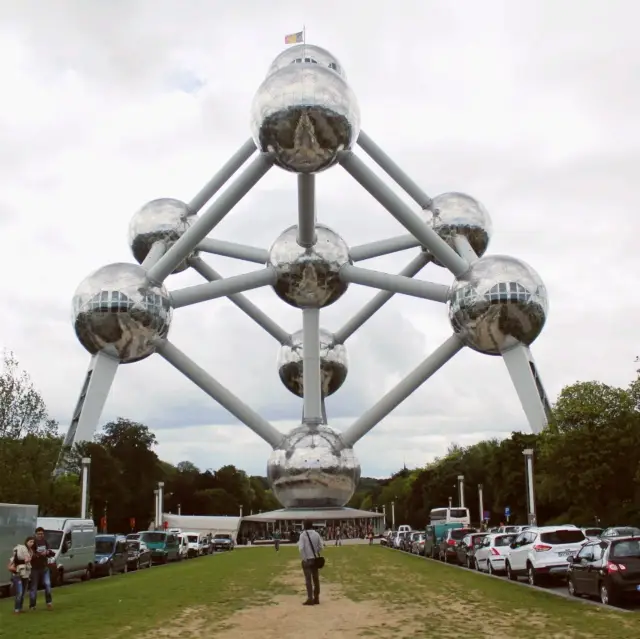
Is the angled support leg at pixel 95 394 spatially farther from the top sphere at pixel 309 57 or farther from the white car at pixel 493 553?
the white car at pixel 493 553

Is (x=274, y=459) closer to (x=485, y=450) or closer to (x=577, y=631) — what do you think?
(x=577, y=631)

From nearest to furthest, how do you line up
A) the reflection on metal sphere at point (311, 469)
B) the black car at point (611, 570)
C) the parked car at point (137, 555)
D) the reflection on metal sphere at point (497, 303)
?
the black car at point (611, 570) → the reflection on metal sphere at point (311, 469) → the reflection on metal sphere at point (497, 303) → the parked car at point (137, 555)

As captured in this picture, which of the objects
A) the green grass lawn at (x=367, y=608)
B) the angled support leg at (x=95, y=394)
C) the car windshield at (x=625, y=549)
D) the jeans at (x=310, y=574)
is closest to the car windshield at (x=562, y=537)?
the green grass lawn at (x=367, y=608)

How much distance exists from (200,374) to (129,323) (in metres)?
1.72

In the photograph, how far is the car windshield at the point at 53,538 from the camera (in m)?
20.4

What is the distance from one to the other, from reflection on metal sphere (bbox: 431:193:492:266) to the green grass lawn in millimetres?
7313

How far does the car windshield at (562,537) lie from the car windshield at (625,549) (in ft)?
15.2

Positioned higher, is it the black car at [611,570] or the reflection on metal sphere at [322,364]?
the reflection on metal sphere at [322,364]

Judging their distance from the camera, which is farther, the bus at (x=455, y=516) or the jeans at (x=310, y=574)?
the bus at (x=455, y=516)

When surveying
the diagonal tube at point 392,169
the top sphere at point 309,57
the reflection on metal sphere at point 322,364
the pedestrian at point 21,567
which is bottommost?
the pedestrian at point 21,567

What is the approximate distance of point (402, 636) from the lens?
32.0ft

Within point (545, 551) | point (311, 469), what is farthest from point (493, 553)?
point (311, 469)

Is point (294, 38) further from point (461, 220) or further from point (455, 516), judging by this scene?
point (455, 516)

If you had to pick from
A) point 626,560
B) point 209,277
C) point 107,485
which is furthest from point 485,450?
point 626,560
